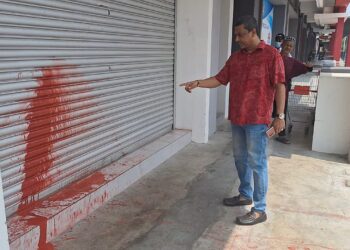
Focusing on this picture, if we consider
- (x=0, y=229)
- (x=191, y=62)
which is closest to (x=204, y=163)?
(x=191, y=62)

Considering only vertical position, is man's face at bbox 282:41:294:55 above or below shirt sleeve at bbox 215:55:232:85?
above

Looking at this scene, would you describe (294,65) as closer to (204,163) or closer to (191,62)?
(191,62)

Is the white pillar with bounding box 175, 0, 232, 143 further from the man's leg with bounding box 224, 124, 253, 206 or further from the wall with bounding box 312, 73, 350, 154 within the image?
the man's leg with bounding box 224, 124, 253, 206

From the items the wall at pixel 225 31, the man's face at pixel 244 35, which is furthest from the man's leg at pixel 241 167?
the wall at pixel 225 31

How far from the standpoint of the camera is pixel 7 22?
2.64 m

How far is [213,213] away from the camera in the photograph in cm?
348

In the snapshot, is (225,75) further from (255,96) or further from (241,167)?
(241,167)

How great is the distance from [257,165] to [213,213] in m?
0.67

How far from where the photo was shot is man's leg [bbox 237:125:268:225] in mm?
3129

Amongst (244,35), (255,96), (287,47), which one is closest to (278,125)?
(255,96)

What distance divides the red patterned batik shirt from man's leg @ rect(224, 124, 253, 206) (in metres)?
0.19

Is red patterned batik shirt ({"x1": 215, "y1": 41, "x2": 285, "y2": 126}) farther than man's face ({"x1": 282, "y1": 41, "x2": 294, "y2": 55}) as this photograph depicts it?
No

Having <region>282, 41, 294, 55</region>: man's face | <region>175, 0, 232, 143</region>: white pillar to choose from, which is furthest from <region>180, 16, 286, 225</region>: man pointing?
<region>282, 41, 294, 55</region>: man's face

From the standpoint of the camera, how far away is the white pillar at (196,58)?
5.39 metres
